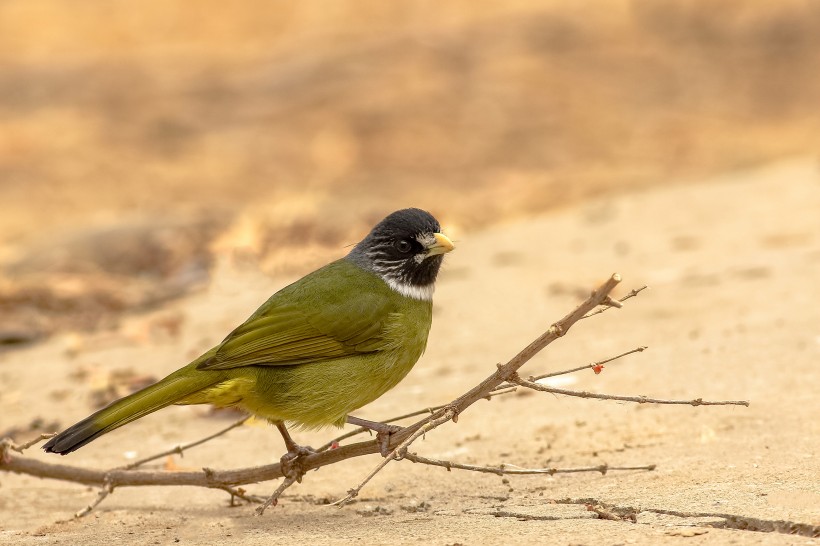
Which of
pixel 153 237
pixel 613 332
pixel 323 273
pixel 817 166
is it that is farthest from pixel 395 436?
pixel 817 166

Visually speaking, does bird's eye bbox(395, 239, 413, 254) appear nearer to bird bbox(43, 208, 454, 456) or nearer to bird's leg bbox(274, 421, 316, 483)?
bird bbox(43, 208, 454, 456)

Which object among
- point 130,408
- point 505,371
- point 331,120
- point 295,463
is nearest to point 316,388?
point 295,463

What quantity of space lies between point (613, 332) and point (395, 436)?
258 centimetres

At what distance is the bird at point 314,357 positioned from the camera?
13.5 feet

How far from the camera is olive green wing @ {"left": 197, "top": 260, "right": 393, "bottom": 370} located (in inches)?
168

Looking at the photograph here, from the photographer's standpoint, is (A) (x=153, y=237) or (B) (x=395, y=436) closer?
(B) (x=395, y=436)

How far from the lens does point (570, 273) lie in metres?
7.96

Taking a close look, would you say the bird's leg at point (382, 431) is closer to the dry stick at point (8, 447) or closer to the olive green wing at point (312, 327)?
the olive green wing at point (312, 327)

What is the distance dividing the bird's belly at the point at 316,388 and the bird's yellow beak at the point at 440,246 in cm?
62

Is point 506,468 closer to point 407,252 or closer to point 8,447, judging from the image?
point 407,252

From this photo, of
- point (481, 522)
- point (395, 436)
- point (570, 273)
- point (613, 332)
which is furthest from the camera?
point (570, 273)

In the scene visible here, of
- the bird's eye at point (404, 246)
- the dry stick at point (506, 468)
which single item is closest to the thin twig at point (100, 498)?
the dry stick at point (506, 468)

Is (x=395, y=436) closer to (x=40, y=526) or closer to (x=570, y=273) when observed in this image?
(x=40, y=526)

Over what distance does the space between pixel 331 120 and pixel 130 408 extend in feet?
35.1
